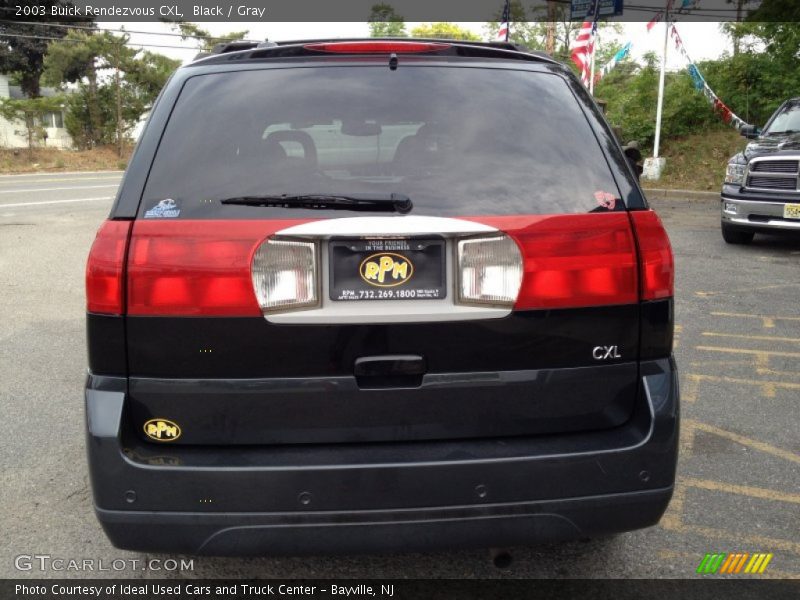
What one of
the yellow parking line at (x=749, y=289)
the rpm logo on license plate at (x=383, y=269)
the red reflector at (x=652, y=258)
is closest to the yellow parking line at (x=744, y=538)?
the red reflector at (x=652, y=258)

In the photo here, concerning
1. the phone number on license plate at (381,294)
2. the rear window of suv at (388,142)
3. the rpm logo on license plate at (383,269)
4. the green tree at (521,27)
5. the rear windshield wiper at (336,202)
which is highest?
the green tree at (521,27)

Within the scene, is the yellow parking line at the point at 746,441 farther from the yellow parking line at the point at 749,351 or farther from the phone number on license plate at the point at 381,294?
the phone number on license plate at the point at 381,294

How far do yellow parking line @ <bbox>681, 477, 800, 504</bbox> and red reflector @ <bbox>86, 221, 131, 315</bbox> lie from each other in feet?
8.62

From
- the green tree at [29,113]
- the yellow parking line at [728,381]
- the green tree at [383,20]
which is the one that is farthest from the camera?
the green tree at [383,20]

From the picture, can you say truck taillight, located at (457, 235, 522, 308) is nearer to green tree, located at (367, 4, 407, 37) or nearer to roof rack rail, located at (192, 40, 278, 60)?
roof rack rail, located at (192, 40, 278, 60)

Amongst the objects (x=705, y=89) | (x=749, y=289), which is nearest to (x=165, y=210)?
(x=749, y=289)

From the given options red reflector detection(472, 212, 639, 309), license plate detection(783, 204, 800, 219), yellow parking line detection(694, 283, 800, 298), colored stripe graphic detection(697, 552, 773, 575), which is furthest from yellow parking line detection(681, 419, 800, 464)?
license plate detection(783, 204, 800, 219)

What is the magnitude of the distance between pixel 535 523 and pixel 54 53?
156 feet

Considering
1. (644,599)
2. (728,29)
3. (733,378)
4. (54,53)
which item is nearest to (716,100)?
(728,29)

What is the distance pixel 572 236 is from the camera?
2197mm

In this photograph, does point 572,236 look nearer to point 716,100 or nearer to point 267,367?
point 267,367

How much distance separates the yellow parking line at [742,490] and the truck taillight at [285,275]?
88.7 inches

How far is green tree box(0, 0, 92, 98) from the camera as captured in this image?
47.8 metres

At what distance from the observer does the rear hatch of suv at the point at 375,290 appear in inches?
82.8
